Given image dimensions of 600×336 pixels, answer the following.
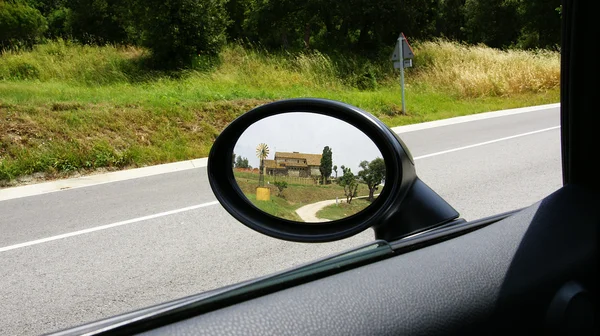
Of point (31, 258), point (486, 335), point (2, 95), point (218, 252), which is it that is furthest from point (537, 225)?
point (2, 95)

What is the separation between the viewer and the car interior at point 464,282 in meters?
0.89

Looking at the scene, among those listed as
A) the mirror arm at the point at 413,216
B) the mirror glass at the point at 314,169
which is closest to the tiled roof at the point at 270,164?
the mirror glass at the point at 314,169

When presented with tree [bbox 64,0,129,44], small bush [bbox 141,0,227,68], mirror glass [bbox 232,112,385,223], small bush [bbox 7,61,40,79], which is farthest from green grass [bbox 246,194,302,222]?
tree [bbox 64,0,129,44]

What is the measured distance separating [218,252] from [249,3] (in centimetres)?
2040

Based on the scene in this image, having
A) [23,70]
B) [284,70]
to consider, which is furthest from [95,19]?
[284,70]

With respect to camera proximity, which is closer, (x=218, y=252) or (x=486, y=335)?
(x=486, y=335)

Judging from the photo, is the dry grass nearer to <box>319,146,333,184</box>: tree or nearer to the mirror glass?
the mirror glass

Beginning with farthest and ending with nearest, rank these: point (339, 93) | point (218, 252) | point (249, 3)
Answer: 1. point (249, 3)
2. point (339, 93)
3. point (218, 252)

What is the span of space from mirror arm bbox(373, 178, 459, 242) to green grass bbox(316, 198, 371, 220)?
7 cm

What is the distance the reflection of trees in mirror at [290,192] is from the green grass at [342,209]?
2 cm

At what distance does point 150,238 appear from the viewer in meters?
5.02

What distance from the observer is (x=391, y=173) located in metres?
1.48

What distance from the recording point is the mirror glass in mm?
1413

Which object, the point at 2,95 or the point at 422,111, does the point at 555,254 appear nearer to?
the point at 2,95
